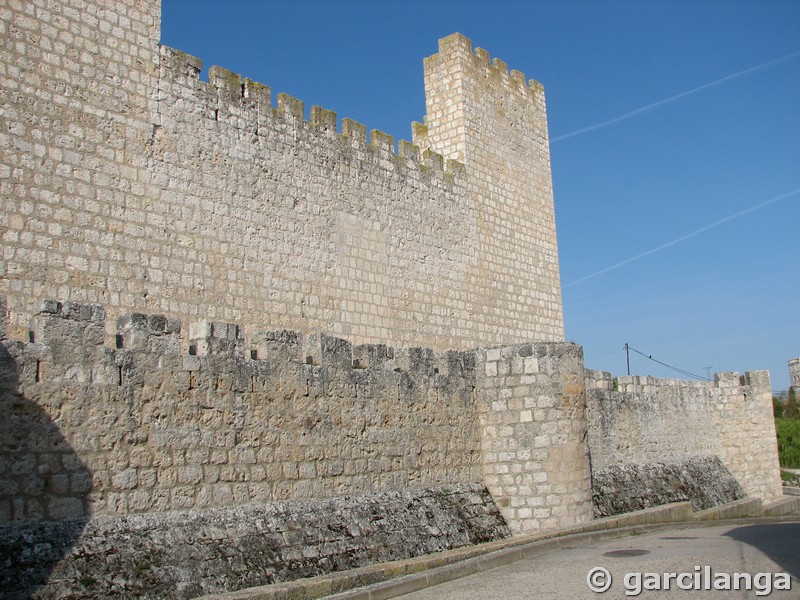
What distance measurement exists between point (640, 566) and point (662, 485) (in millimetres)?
7969

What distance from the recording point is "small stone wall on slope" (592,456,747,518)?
13.4 meters

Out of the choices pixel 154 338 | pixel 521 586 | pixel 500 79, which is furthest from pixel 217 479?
pixel 500 79

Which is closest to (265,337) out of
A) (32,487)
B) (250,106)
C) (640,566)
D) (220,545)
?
(220,545)

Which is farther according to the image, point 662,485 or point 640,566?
point 662,485

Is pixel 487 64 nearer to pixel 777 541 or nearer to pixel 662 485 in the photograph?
pixel 662 485

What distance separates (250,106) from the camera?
12.9 meters

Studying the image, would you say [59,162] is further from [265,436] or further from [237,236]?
[265,436]

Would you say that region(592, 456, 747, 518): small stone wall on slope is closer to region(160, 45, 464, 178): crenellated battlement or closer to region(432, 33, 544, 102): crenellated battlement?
region(160, 45, 464, 178): crenellated battlement

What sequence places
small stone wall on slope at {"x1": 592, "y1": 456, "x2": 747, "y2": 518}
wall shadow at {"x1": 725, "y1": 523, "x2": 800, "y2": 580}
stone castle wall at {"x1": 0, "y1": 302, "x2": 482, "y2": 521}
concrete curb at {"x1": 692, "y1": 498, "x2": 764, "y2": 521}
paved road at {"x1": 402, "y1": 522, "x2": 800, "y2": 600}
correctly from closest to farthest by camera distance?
stone castle wall at {"x1": 0, "y1": 302, "x2": 482, "y2": 521} → paved road at {"x1": 402, "y1": 522, "x2": 800, "y2": 600} → wall shadow at {"x1": 725, "y1": 523, "x2": 800, "y2": 580} → small stone wall on slope at {"x1": 592, "y1": 456, "x2": 747, "y2": 518} → concrete curb at {"x1": 692, "y1": 498, "x2": 764, "y2": 521}

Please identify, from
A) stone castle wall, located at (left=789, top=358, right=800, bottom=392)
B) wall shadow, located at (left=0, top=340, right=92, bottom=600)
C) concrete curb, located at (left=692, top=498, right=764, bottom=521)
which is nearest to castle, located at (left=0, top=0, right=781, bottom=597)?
wall shadow, located at (left=0, top=340, right=92, bottom=600)

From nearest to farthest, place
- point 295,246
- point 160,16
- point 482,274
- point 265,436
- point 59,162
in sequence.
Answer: point 265,436 → point 59,162 → point 160,16 → point 295,246 → point 482,274

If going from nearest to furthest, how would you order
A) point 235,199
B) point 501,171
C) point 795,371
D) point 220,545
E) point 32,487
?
1. point 32,487
2. point 220,545
3. point 235,199
4. point 501,171
5. point 795,371

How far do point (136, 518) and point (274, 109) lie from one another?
8.07 m

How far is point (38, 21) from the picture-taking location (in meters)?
10.2
